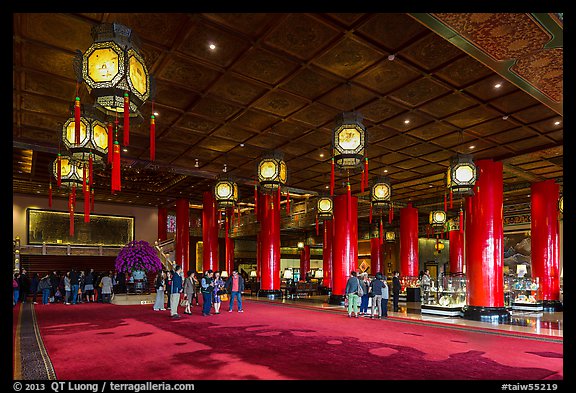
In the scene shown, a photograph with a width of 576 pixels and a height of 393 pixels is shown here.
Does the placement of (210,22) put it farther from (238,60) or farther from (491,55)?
(491,55)

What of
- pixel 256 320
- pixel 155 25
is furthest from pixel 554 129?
pixel 155 25

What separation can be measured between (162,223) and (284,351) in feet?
65.1

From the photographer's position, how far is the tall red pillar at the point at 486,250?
11.0m

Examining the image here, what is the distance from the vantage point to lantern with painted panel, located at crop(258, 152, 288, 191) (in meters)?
9.32

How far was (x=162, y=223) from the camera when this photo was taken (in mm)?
24656

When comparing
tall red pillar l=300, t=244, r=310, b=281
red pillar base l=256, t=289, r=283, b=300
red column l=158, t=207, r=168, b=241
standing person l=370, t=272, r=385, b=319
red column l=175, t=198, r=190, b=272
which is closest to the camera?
standing person l=370, t=272, r=385, b=319

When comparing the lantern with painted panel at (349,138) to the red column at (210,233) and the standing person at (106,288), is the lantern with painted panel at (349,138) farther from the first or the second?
the red column at (210,233)

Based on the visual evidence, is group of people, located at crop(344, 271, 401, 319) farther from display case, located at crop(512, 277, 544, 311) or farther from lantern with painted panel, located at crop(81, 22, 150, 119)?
lantern with painted panel, located at crop(81, 22, 150, 119)

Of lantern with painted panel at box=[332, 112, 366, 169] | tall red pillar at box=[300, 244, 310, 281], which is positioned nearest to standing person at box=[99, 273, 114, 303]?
lantern with painted panel at box=[332, 112, 366, 169]

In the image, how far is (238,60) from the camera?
6734mm

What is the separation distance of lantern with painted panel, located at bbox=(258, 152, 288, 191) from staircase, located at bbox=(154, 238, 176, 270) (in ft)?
41.3

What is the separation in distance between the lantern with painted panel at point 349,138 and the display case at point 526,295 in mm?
10020

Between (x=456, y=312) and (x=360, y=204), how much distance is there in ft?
33.0

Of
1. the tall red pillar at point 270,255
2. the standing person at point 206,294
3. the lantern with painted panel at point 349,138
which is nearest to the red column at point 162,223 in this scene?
the tall red pillar at point 270,255
